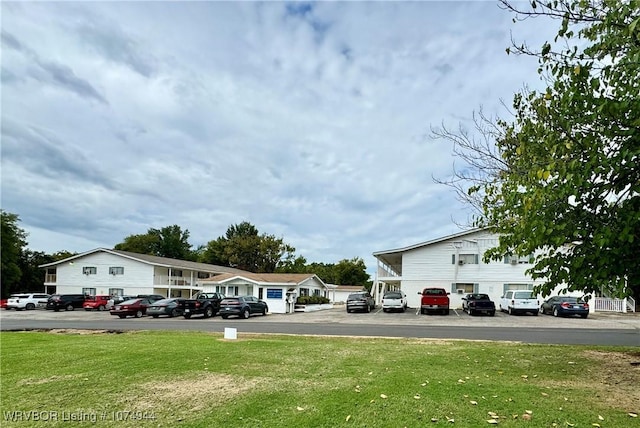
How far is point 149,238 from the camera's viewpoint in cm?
8444

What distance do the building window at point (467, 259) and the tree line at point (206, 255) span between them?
3995 cm

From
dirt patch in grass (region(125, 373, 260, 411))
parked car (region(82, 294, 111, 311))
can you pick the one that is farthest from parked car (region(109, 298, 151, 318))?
dirt patch in grass (region(125, 373, 260, 411))

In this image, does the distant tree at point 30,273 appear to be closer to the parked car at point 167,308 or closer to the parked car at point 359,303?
the parked car at point 167,308

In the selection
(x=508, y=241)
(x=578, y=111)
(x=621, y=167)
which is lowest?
(x=508, y=241)

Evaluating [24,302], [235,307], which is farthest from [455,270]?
[24,302]

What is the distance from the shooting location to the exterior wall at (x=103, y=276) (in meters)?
52.4

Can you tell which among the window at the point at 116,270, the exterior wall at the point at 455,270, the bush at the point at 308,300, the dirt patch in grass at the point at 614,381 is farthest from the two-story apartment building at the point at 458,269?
the window at the point at 116,270

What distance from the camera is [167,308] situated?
3212cm

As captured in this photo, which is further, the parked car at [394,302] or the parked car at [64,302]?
the parked car at [64,302]

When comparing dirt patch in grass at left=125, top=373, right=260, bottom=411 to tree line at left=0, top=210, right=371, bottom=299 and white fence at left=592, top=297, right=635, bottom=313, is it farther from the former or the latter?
tree line at left=0, top=210, right=371, bottom=299

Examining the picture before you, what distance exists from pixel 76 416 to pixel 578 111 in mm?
8554

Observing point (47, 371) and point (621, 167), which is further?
point (47, 371)

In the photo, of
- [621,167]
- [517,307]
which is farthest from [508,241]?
[517,307]

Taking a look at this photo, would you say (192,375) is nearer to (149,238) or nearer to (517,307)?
(517,307)
